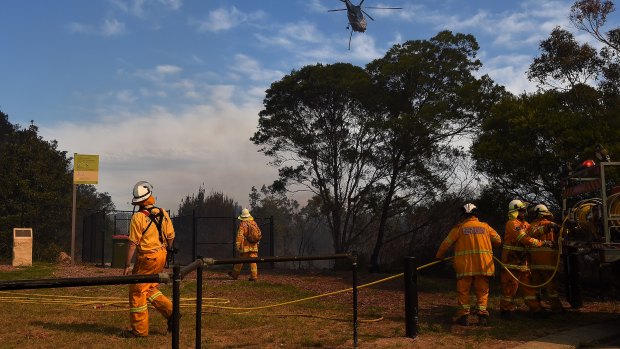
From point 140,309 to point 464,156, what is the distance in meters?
15.5

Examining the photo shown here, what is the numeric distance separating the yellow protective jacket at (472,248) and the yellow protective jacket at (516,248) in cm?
84

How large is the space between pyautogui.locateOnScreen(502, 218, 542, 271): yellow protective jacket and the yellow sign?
51.0 ft

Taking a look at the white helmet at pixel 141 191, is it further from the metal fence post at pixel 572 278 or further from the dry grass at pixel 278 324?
the metal fence post at pixel 572 278

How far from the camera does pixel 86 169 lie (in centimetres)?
1981

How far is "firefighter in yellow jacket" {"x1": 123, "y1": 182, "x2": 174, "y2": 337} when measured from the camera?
6.87 meters

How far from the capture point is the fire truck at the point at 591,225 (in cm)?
710

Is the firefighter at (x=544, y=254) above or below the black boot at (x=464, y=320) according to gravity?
above

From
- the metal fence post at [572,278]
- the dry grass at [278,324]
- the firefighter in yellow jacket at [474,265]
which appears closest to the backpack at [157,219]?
the dry grass at [278,324]

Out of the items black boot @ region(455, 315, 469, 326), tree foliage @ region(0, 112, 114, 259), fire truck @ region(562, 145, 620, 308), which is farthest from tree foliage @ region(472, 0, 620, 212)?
tree foliage @ region(0, 112, 114, 259)

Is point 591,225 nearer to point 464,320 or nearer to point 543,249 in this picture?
point 543,249

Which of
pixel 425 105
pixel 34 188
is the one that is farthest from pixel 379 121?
pixel 34 188

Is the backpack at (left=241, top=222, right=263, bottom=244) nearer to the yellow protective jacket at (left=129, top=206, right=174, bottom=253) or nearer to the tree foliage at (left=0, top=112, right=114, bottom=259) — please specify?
the yellow protective jacket at (left=129, top=206, right=174, bottom=253)

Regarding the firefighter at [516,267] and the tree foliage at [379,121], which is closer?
the firefighter at [516,267]

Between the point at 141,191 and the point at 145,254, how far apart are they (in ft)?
2.89
